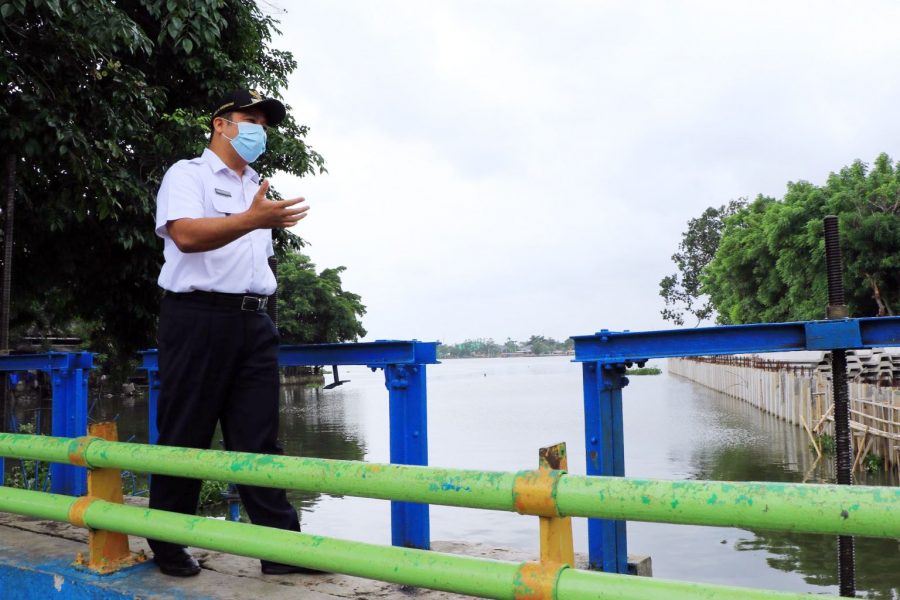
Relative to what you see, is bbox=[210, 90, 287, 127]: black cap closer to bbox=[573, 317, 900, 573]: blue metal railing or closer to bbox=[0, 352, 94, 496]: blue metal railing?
bbox=[573, 317, 900, 573]: blue metal railing

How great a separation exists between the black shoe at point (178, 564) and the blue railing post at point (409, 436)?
865 millimetres

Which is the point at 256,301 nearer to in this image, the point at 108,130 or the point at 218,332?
the point at 218,332

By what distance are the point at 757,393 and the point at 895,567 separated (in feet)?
91.0

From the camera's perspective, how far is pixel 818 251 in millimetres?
29531

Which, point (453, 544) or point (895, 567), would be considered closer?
point (453, 544)

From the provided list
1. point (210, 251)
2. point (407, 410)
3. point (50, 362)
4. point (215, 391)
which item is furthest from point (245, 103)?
point (50, 362)

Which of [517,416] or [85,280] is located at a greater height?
[85,280]

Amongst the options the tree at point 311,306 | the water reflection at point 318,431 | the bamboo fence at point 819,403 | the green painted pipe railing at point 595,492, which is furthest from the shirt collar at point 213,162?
the tree at point 311,306

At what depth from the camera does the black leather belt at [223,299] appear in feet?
10.1

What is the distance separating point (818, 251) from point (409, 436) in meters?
29.4

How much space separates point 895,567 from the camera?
41.1 ft

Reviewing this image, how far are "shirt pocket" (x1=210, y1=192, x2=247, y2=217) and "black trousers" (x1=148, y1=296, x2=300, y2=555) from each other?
36cm

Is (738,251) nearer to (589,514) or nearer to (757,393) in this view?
(757,393)

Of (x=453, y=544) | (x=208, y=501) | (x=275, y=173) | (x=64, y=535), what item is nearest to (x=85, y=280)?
(x=275, y=173)
